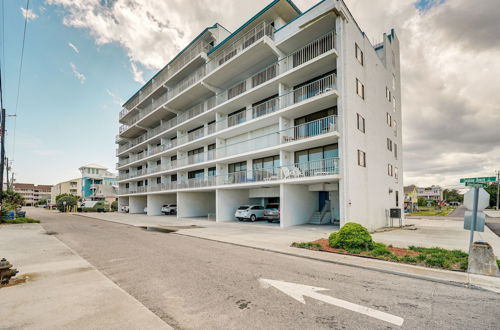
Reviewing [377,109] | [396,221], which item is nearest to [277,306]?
[377,109]

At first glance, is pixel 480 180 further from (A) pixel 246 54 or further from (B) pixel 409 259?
(A) pixel 246 54

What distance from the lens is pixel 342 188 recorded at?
15.5 meters

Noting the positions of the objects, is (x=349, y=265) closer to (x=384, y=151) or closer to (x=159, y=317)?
(x=159, y=317)

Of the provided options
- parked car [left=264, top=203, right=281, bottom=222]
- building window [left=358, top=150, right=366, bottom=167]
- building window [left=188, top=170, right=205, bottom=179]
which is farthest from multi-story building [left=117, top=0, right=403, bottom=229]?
parked car [left=264, top=203, right=281, bottom=222]

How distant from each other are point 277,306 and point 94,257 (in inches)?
296

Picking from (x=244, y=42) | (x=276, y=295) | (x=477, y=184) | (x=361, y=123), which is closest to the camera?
(x=276, y=295)

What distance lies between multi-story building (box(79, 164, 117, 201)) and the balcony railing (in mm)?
63362

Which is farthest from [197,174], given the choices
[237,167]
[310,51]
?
[310,51]

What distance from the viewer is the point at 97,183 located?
8594 centimetres

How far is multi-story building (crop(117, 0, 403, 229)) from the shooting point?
1663cm

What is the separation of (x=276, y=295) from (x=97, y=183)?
96544 millimetres

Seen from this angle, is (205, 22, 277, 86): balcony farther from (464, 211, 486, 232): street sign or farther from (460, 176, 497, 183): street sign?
(464, 211, 486, 232): street sign

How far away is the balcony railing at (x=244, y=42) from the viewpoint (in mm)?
21091

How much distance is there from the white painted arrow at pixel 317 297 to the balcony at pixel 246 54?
1818 centimetres
